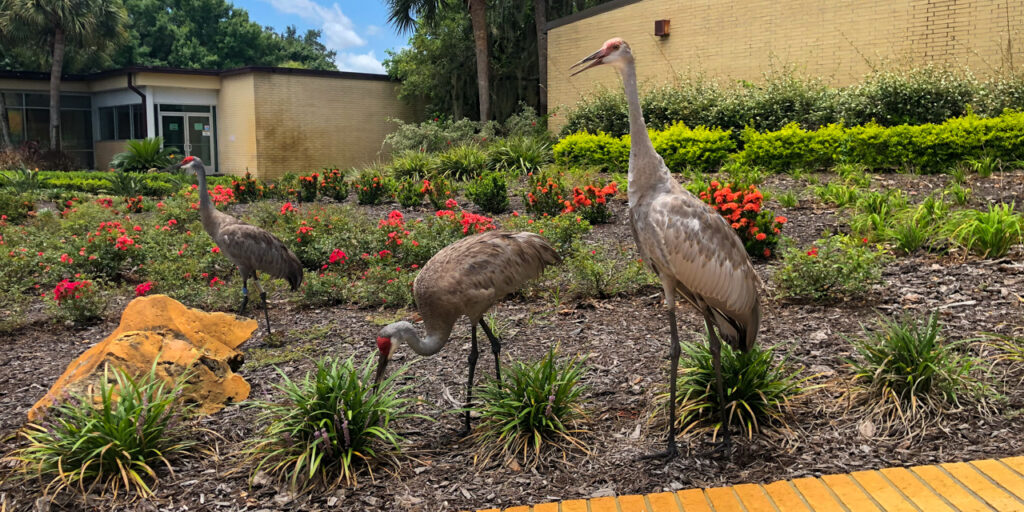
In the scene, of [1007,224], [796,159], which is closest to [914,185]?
Result: [796,159]

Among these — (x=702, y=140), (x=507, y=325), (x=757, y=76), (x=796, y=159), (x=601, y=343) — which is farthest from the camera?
(x=757, y=76)

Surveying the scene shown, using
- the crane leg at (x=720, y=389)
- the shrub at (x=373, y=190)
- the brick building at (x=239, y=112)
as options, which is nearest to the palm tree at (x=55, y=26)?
the brick building at (x=239, y=112)

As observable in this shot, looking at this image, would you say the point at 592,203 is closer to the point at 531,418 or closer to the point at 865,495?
the point at 531,418

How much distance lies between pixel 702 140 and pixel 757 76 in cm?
494

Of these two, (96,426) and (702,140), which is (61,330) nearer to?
(96,426)

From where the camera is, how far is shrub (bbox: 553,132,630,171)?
14.5 m

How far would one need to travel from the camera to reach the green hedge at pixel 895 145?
35.0ft

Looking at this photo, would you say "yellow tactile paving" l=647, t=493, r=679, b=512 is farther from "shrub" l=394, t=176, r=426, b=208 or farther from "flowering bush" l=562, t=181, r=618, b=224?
"shrub" l=394, t=176, r=426, b=208

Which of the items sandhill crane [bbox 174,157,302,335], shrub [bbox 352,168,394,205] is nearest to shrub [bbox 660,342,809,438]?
sandhill crane [bbox 174,157,302,335]

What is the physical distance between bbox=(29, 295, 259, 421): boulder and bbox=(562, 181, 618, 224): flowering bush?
17.4ft

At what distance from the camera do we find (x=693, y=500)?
3.56 meters

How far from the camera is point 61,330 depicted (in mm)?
7020

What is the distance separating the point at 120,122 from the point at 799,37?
2669 centimetres

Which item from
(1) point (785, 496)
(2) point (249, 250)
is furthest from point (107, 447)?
(2) point (249, 250)
